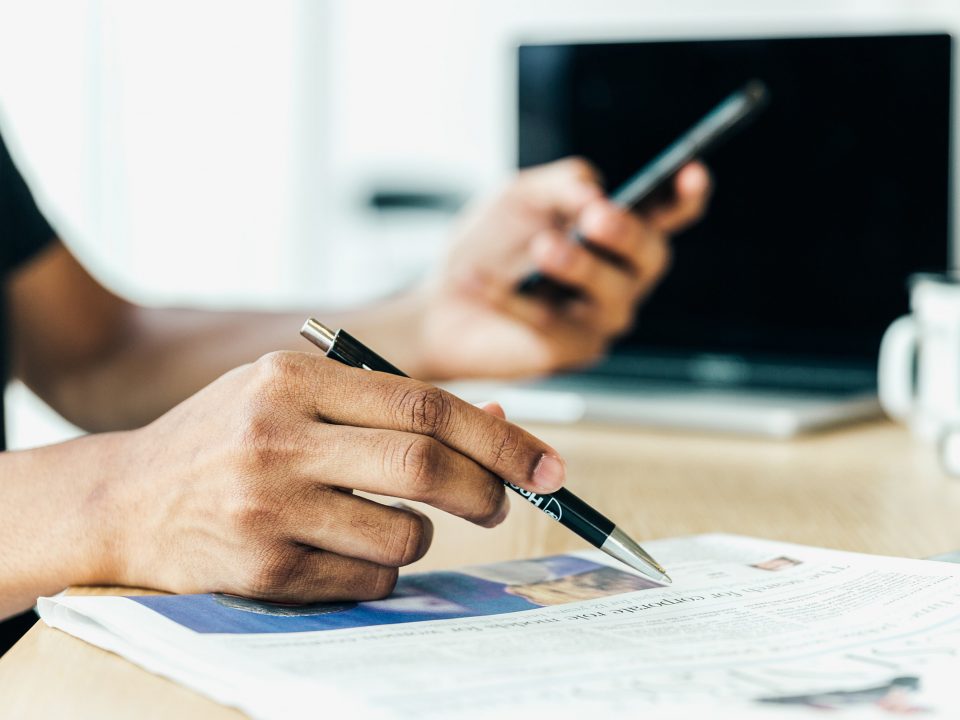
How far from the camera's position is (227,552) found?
48cm

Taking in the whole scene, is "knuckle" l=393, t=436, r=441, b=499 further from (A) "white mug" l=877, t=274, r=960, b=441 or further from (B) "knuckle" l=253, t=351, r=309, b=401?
(A) "white mug" l=877, t=274, r=960, b=441

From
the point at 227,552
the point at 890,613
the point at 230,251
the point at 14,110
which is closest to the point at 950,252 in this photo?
the point at 890,613

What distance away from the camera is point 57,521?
535mm

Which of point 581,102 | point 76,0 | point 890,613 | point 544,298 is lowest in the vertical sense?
point 890,613

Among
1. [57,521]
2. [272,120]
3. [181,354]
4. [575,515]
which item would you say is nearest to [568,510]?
[575,515]

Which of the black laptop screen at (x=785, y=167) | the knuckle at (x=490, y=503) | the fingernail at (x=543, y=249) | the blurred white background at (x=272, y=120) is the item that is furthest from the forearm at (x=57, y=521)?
the blurred white background at (x=272, y=120)

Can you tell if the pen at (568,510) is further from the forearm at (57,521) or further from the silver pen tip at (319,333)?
the forearm at (57,521)

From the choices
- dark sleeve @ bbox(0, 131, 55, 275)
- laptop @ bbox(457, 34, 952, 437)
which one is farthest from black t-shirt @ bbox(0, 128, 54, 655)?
laptop @ bbox(457, 34, 952, 437)

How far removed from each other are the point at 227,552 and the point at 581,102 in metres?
0.98

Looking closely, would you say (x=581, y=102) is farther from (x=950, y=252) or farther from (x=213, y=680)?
(x=213, y=680)

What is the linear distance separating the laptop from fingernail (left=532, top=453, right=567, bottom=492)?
0.64 meters

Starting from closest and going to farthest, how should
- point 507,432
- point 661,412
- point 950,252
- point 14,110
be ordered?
point 507,432, point 661,412, point 950,252, point 14,110

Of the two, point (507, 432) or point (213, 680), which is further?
point (507, 432)

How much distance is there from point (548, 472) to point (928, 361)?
1.70 feet
